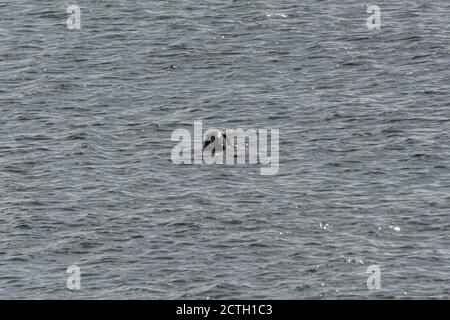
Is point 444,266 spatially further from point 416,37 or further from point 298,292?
point 416,37

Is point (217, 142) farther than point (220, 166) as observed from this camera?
Yes

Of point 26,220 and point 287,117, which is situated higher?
point 287,117

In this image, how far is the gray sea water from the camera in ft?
171

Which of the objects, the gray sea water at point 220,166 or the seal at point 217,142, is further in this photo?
the seal at point 217,142

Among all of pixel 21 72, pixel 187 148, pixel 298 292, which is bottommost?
pixel 298 292

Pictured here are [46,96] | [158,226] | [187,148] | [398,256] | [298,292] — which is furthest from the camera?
[46,96]

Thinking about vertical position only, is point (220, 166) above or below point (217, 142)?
below

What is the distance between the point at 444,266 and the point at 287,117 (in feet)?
66.6

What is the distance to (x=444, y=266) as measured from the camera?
51.6 meters

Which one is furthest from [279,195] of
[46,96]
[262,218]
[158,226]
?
[46,96]

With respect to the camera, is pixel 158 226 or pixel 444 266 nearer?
pixel 444 266

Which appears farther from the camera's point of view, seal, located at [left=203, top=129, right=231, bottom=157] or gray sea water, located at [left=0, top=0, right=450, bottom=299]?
seal, located at [left=203, top=129, right=231, bottom=157]

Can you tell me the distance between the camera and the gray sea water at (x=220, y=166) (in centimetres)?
5197

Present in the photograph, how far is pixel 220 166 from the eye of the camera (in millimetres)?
63844
